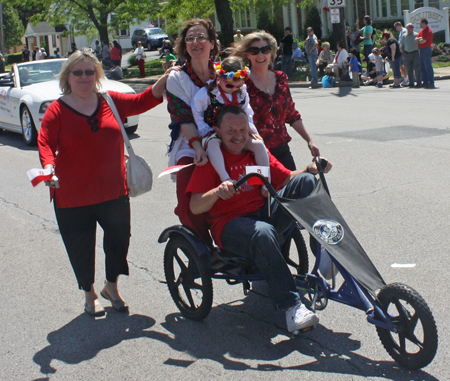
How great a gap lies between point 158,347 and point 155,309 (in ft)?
1.96

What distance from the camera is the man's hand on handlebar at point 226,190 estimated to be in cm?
354

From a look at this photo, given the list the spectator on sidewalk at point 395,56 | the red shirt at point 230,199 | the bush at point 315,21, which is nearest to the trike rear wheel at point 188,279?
the red shirt at point 230,199

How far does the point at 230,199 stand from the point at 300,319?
37.2 inches

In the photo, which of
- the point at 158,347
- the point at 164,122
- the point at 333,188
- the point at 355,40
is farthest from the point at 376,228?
the point at 355,40

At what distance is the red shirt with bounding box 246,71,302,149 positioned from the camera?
475cm

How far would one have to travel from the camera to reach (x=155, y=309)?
4328 millimetres

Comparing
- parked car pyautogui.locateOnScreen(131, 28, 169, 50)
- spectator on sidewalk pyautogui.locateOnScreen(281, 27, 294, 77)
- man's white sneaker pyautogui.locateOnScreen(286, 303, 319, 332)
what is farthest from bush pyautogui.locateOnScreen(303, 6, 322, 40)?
man's white sneaker pyautogui.locateOnScreen(286, 303, 319, 332)

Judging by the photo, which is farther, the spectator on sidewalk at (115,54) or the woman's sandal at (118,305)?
the spectator on sidewalk at (115,54)

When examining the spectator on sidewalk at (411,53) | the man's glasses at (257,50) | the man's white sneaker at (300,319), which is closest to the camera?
the man's white sneaker at (300,319)

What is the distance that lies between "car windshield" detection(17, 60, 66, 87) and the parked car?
1521 inches

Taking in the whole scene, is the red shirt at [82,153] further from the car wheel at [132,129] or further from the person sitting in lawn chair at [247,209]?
the car wheel at [132,129]

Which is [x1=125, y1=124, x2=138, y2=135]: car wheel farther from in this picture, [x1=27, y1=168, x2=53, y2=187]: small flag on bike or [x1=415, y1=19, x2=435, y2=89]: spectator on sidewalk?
[x1=415, y1=19, x2=435, y2=89]: spectator on sidewalk

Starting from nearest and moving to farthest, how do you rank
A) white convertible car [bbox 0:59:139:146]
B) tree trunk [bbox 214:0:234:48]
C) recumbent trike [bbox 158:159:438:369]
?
1. recumbent trike [bbox 158:159:438:369]
2. white convertible car [bbox 0:59:139:146]
3. tree trunk [bbox 214:0:234:48]

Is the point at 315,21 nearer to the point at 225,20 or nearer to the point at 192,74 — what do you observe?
the point at 225,20
